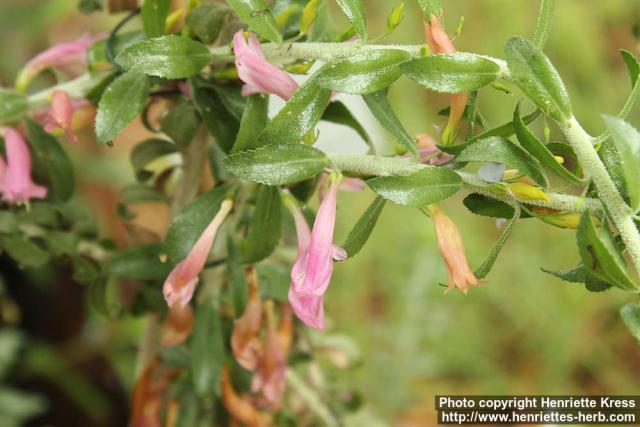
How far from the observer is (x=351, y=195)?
5.10ft

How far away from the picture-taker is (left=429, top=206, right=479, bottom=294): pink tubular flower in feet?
1.36

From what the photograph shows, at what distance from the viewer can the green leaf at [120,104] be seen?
472 mm

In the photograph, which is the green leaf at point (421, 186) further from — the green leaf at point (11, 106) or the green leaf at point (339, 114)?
the green leaf at point (11, 106)

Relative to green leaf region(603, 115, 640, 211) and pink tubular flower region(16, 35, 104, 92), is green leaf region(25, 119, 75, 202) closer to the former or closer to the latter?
pink tubular flower region(16, 35, 104, 92)

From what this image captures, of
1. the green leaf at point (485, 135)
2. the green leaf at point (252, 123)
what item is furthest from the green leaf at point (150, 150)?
the green leaf at point (485, 135)

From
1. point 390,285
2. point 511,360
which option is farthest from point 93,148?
point 511,360

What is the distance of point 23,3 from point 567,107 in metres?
1.41

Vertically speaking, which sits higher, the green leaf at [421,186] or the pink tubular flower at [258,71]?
the pink tubular flower at [258,71]

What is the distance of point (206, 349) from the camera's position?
Answer: 0.59 m

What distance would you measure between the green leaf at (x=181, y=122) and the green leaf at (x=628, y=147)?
28cm

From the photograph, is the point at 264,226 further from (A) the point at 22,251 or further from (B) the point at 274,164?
(A) the point at 22,251

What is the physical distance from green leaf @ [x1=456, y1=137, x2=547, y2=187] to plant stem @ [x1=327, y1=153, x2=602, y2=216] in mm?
13

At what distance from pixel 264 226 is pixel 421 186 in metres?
0.13

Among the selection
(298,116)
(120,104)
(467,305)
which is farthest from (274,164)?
(467,305)
